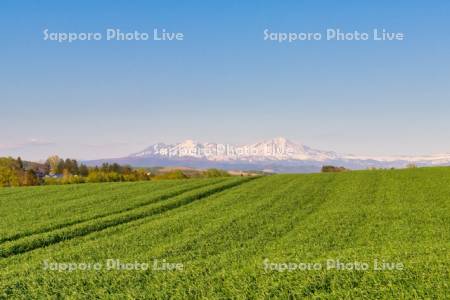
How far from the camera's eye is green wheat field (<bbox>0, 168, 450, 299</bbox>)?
8961 millimetres

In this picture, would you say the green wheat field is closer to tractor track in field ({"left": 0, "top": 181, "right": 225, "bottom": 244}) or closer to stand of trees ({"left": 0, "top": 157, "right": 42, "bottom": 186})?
tractor track in field ({"left": 0, "top": 181, "right": 225, "bottom": 244})

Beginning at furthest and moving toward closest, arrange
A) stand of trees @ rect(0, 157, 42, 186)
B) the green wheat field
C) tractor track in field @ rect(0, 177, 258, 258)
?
stand of trees @ rect(0, 157, 42, 186) < tractor track in field @ rect(0, 177, 258, 258) < the green wheat field

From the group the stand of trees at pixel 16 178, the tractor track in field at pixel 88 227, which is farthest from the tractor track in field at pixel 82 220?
the stand of trees at pixel 16 178

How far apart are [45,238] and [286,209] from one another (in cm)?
1081

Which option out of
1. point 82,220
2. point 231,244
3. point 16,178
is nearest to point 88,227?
point 82,220

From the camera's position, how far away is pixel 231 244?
14531 mm

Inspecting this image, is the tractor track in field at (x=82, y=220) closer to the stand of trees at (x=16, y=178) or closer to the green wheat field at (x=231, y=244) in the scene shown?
the green wheat field at (x=231, y=244)

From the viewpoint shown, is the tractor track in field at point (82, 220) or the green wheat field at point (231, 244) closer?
the green wheat field at point (231, 244)

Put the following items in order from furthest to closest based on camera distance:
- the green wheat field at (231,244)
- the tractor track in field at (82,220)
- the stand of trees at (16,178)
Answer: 1. the stand of trees at (16,178)
2. the tractor track in field at (82,220)
3. the green wheat field at (231,244)

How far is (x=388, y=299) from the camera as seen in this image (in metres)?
7.95

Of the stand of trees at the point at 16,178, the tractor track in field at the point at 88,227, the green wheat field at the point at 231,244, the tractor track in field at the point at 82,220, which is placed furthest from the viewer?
the stand of trees at the point at 16,178

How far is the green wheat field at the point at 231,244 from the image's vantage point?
29.4 feet

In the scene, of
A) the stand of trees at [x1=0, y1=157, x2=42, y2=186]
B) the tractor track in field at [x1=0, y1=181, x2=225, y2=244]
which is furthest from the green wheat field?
the stand of trees at [x1=0, y1=157, x2=42, y2=186]

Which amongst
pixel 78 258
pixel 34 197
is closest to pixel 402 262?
pixel 78 258
